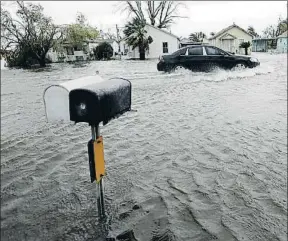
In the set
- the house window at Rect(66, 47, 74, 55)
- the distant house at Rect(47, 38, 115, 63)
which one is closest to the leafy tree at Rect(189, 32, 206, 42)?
the distant house at Rect(47, 38, 115, 63)

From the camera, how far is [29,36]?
128ft

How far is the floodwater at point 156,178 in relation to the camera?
321 centimetres

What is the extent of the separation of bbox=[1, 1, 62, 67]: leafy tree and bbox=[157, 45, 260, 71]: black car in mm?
24648

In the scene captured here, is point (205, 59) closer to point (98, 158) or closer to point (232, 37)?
point (98, 158)

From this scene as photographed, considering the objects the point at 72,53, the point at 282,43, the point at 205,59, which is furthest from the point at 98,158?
the point at 282,43

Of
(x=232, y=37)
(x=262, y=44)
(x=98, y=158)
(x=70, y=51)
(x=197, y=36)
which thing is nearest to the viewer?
(x=98, y=158)

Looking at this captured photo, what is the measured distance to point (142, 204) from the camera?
365cm

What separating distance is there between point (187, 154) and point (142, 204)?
5.67ft

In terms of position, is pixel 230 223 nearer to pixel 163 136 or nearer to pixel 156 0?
pixel 163 136

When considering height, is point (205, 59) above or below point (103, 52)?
below

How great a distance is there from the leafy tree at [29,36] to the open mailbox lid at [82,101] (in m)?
37.2

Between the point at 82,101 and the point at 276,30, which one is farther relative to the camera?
the point at 276,30

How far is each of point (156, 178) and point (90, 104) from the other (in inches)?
74.6

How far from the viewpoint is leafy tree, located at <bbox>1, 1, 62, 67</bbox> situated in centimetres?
3722
